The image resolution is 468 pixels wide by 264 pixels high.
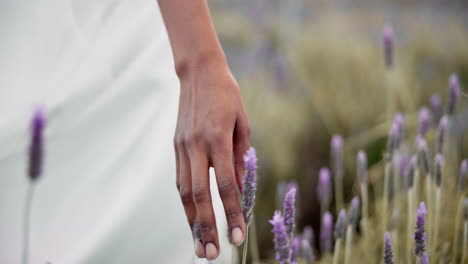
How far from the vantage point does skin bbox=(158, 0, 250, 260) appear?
0.72m

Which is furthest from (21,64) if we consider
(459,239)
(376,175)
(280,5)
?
(280,5)

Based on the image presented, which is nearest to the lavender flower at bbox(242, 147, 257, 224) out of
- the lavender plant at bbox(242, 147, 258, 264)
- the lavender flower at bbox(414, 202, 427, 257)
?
the lavender plant at bbox(242, 147, 258, 264)

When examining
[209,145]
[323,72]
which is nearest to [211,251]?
[209,145]

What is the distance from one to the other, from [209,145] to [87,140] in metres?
0.24

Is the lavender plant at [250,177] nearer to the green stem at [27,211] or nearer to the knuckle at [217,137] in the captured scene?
the knuckle at [217,137]

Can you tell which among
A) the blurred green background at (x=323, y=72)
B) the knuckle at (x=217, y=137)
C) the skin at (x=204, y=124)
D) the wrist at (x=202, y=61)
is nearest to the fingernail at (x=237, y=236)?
the skin at (x=204, y=124)

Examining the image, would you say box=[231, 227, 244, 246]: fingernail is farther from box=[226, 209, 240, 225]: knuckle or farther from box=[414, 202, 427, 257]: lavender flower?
box=[414, 202, 427, 257]: lavender flower

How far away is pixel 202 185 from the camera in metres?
0.72

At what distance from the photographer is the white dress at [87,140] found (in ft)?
2.70

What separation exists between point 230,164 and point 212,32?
0.18 metres

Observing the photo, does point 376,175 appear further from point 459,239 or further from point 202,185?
point 202,185

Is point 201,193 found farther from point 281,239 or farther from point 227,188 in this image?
point 281,239

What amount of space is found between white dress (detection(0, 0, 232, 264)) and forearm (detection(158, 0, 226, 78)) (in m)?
0.16

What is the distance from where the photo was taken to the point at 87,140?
34.6 inches
